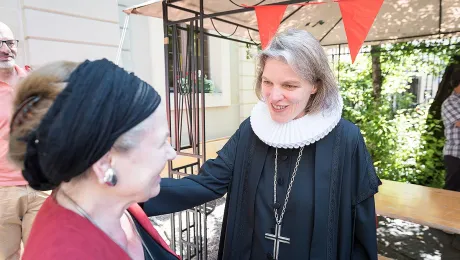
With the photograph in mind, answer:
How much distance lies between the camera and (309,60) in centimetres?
127

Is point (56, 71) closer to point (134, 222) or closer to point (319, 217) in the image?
point (134, 222)

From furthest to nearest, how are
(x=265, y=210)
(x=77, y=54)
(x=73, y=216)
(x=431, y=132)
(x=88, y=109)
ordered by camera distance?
(x=431, y=132) < (x=77, y=54) < (x=265, y=210) < (x=73, y=216) < (x=88, y=109)

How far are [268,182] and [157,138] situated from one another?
78 cm

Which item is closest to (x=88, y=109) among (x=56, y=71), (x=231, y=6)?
(x=56, y=71)

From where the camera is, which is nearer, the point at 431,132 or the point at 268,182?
the point at 268,182

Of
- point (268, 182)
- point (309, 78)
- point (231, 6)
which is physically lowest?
point (268, 182)

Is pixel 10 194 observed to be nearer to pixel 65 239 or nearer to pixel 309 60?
pixel 65 239

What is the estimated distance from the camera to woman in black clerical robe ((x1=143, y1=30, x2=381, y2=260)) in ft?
4.29

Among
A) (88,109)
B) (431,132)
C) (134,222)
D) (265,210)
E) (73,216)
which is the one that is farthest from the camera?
(431,132)

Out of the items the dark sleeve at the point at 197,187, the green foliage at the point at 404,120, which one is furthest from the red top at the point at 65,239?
the green foliage at the point at 404,120

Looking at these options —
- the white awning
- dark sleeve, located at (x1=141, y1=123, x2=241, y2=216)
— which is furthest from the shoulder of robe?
the white awning

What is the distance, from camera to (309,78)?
131cm

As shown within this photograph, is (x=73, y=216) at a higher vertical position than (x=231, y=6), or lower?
lower

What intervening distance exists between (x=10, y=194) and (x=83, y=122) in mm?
2128
